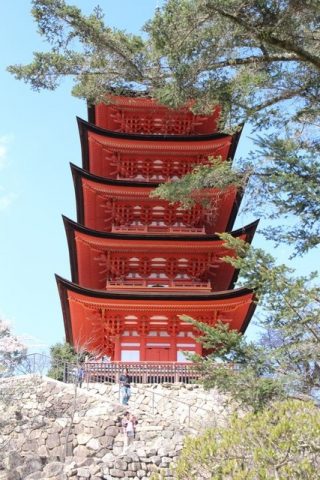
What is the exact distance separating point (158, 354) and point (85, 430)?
3.71m

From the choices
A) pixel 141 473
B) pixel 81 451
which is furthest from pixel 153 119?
pixel 141 473

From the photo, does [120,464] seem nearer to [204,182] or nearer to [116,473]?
[116,473]

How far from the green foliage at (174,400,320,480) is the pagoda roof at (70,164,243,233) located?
10.6m

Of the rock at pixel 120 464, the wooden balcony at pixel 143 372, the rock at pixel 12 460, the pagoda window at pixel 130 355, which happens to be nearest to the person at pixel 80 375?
the wooden balcony at pixel 143 372

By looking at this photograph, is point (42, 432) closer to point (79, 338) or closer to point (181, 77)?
point (79, 338)

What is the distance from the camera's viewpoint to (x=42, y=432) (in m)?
13.8

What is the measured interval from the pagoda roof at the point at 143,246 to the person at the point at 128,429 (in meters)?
5.29

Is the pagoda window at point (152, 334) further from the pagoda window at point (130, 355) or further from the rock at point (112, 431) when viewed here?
the rock at point (112, 431)

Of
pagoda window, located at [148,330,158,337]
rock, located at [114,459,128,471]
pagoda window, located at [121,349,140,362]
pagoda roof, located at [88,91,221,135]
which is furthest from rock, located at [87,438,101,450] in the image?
pagoda roof, located at [88,91,221,135]

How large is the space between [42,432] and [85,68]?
7.85 m

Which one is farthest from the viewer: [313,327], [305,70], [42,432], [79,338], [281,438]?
[79,338]

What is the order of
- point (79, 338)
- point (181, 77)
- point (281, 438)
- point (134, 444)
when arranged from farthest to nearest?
1. point (79, 338)
2. point (134, 444)
3. point (181, 77)
4. point (281, 438)

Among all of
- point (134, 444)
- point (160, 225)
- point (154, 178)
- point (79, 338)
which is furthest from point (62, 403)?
point (154, 178)

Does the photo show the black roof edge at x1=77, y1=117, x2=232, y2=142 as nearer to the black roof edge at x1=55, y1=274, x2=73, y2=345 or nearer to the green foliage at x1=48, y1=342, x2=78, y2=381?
the black roof edge at x1=55, y1=274, x2=73, y2=345
